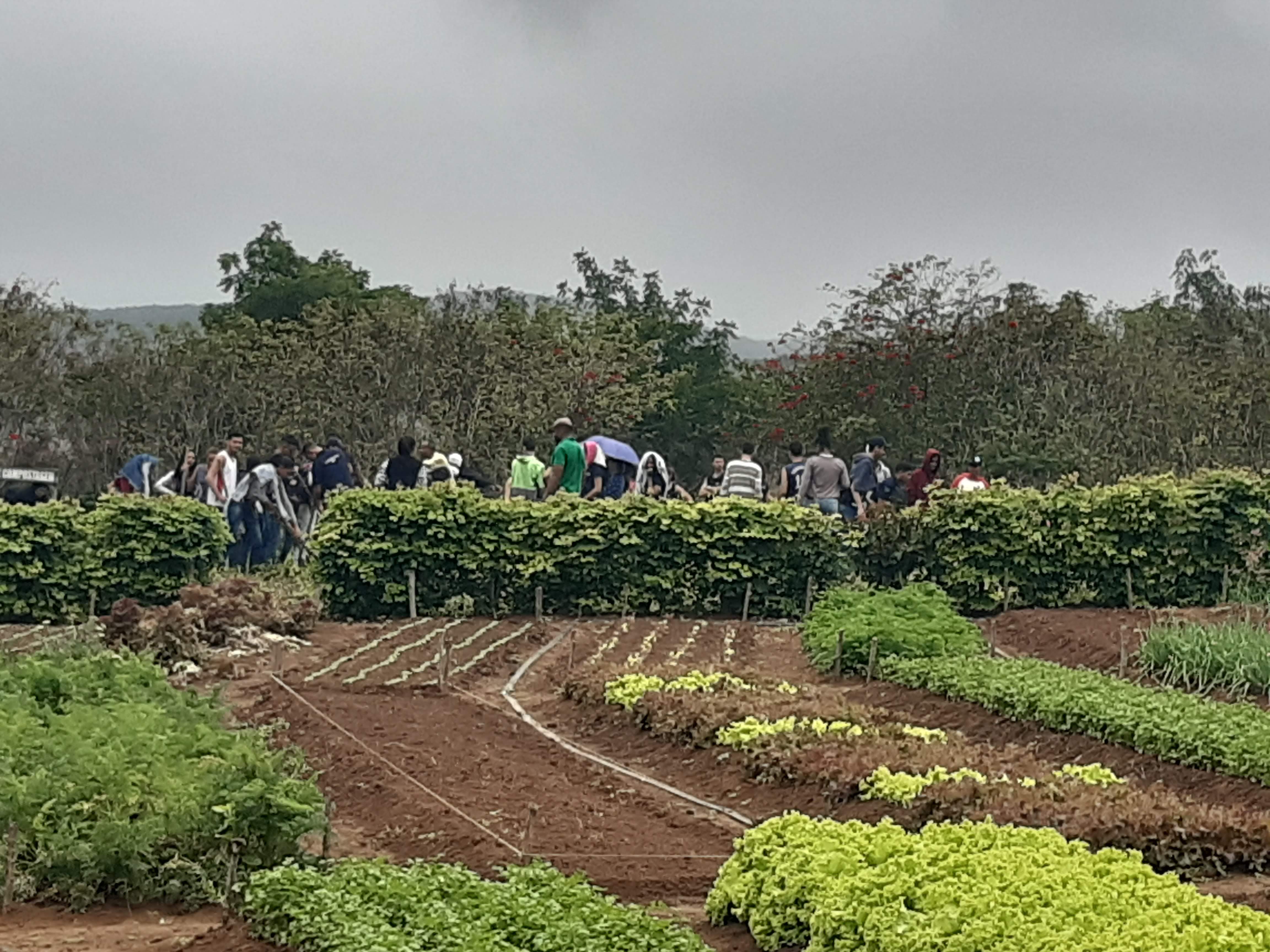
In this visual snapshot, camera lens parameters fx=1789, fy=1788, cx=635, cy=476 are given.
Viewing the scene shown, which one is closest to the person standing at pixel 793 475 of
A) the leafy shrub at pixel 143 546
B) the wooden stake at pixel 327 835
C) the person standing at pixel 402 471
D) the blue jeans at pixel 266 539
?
the person standing at pixel 402 471

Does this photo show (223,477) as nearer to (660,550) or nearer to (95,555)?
(95,555)

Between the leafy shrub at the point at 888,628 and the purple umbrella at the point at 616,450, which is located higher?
the purple umbrella at the point at 616,450

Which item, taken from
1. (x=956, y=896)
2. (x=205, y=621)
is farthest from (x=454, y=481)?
(x=956, y=896)

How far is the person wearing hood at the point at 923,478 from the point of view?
73.0 feet

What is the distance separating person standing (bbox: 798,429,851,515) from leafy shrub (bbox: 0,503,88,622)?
839cm

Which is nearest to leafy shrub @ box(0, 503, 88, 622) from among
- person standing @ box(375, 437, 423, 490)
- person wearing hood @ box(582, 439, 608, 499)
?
person standing @ box(375, 437, 423, 490)

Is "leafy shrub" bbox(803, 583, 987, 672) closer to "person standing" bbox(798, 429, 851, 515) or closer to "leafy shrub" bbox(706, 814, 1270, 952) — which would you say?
"person standing" bbox(798, 429, 851, 515)

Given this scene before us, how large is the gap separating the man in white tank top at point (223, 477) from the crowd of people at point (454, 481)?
14 millimetres

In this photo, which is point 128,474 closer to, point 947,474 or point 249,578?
point 249,578

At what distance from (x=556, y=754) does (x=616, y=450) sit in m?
13.4

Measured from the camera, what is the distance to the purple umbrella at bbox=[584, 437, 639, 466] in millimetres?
24109

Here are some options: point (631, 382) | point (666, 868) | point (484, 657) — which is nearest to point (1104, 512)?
point (484, 657)

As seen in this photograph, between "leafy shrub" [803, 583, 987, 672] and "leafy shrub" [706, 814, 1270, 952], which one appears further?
"leafy shrub" [803, 583, 987, 672]

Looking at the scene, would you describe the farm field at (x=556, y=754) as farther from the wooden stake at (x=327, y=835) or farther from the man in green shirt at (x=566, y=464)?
the man in green shirt at (x=566, y=464)
